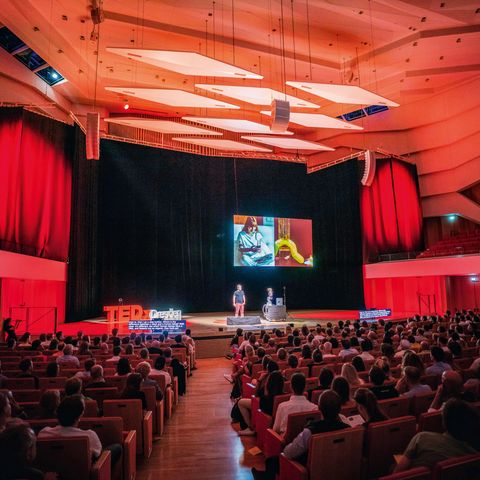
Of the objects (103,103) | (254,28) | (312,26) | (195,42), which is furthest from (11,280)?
(312,26)

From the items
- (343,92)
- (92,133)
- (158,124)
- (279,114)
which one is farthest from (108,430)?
(158,124)

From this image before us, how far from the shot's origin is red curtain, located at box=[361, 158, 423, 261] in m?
17.9

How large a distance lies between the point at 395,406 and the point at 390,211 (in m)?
16.3

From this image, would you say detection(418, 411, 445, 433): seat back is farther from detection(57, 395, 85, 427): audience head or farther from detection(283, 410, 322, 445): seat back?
detection(57, 395, 85, 427): audience head

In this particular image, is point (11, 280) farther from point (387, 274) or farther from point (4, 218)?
point (387, 274)

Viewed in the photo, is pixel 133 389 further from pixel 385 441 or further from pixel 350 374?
pixel 385 441

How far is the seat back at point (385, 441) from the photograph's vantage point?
→ 2.56 meters

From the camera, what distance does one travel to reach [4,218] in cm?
1059

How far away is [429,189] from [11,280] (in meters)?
18.0

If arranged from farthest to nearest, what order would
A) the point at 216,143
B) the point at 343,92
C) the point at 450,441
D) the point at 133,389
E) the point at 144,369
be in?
1. the point at 216,143
2. the point at 343,92
3. the point at 144,369
4. the point at 133,389
5. the point at 450,441

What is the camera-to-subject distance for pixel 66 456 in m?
2.43

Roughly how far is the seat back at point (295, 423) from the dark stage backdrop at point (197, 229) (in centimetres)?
1217

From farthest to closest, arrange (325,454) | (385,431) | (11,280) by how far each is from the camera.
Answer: (11,280), (385,431), (325,454)

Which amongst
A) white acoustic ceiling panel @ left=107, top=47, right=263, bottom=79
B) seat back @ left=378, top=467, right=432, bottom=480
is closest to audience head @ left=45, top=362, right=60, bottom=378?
seat back @ left=378, top=467, right=432, bottom=480
